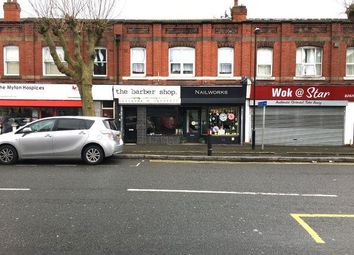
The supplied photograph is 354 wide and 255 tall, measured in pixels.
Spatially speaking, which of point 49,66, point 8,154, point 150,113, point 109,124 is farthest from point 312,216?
point 49,66

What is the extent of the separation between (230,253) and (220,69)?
1727cm

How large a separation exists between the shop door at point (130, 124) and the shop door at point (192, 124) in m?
3.06

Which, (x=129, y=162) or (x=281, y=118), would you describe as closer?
(x=129, y=162)

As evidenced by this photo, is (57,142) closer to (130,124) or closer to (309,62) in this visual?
(130,124)

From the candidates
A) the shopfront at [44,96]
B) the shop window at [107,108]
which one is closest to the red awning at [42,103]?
the shopfront at [44,96]

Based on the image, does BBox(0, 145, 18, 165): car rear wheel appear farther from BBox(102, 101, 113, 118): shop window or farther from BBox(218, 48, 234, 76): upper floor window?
BBox(218, 48, 234, 76): upper floor window

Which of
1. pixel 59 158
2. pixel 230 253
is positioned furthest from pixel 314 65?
pixel 230 253

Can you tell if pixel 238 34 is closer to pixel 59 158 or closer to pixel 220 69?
pixel 220 69

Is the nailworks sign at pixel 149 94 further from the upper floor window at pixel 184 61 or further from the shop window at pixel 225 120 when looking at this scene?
the shop window at pixel 225 120

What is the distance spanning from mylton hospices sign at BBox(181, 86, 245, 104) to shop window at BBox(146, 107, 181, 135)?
1.05 m

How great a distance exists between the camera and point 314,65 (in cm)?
2081

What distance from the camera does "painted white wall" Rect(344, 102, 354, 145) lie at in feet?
67.5

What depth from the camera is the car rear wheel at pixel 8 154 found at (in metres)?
12.2

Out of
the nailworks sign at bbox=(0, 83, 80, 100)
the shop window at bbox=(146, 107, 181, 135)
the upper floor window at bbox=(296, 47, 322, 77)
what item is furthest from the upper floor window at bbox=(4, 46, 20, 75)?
the upper floor window at bbox=(296, 47, 322, 77)
